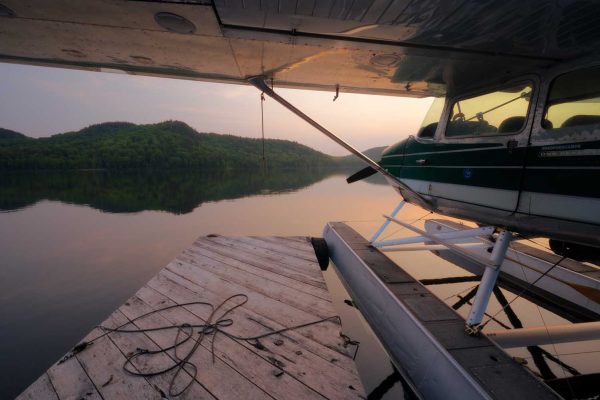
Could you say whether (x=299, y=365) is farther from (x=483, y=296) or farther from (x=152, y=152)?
(x=152, y=152)

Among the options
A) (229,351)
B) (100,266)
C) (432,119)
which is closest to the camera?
(229,351)

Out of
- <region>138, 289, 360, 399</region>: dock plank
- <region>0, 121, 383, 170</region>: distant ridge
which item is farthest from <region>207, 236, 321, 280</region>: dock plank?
<region>0, 121, 383, 170</region>: distant ridge

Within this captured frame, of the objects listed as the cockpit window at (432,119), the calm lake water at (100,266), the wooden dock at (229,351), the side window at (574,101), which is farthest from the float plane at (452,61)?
the calm lake water at (100,266)

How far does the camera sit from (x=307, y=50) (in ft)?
8.57

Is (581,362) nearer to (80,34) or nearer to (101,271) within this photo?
(80,34)

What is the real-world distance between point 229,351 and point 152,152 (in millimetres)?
75170

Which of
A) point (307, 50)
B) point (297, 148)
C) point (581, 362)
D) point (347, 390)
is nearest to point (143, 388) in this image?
point (347, 390)

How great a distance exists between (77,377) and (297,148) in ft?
316

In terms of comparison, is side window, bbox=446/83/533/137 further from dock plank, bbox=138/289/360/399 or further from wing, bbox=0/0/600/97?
dock plank, bbox=138/289/360/399

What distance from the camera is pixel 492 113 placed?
296cm

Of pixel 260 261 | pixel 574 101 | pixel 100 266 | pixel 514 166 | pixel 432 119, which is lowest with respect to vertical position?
pixel 100 266

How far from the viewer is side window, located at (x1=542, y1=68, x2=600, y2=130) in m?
2.10

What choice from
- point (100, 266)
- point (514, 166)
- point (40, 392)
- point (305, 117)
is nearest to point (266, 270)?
point (305, 117)

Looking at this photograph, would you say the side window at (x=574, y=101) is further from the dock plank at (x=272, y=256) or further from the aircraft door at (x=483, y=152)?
the dock plank at (x=272, y=256)
